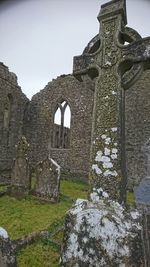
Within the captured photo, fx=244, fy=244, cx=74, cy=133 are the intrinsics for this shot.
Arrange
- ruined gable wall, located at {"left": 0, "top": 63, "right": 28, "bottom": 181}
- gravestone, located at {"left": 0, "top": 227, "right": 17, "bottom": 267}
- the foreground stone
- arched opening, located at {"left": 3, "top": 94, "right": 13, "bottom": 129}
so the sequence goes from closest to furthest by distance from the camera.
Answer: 1. the foreground stone
2. gravestone, located at {"left": 0, "top": 227, "right": 17, "bottom": 267}
3. ruined gable wall, located at {"left": 0, "top": 63, "right": 28, "bottom": 181}
4. arched opening, located at {"left": 3, "top": 94, "right": 13, "bottom": 129}

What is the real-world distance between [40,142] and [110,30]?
40.1 ft

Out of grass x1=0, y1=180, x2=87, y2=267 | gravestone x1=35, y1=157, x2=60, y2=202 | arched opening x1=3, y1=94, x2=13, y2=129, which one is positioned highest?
arched opening x1=3, y1=94, x2=13, y2=129

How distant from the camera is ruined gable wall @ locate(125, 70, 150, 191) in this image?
39.9ft

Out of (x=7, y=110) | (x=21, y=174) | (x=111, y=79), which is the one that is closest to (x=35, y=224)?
(x=21, y=174)

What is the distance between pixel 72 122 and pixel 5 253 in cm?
1225

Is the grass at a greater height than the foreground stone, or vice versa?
the foreground stone

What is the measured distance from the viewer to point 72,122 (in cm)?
1398

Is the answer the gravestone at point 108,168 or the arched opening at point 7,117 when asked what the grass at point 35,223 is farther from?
the arched opening at point 7,117

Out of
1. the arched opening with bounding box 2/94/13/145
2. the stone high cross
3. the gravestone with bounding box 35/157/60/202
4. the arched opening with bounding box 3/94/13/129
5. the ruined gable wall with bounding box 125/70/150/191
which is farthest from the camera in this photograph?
the arched opening with bounding box 3/94/13/129

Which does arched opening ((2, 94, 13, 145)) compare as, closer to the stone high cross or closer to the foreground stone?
the stone high cross

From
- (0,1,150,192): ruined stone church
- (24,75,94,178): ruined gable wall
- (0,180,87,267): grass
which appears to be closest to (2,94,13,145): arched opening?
(0,1,150,192): ruined stone church

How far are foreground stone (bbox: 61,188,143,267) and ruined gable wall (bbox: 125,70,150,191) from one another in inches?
427

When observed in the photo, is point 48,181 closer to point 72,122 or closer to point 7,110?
point 72,122

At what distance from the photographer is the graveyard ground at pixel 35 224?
359 centimetres
